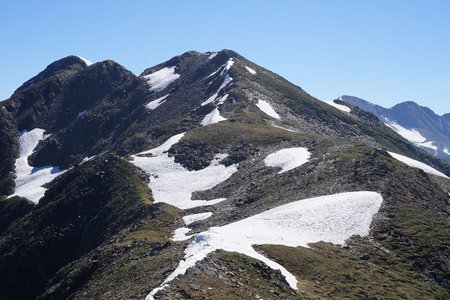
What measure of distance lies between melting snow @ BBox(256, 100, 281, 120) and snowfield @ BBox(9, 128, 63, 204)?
2222 inches

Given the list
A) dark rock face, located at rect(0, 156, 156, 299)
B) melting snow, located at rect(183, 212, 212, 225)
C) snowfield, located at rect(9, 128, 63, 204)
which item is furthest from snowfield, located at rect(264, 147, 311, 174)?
snowfield, located at rect(9, 128, 63, 204)

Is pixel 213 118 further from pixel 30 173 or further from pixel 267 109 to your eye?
pixel 30 173

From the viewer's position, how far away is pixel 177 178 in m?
89.8

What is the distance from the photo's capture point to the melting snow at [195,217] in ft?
219

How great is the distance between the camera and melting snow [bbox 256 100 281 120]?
130 metres

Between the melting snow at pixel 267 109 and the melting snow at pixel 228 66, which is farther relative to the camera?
the melting snow at pixel 228 66

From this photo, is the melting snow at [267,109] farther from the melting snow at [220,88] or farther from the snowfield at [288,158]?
the snowfield at [288,158]

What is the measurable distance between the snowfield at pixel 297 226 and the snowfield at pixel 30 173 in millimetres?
72036

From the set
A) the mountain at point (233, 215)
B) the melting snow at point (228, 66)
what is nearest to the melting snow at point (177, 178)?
the mountain at point (233, 215)

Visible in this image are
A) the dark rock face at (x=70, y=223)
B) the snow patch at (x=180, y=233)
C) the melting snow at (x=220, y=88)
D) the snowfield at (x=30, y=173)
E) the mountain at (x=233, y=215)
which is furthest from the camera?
the melting snow at (x=220, y=88)

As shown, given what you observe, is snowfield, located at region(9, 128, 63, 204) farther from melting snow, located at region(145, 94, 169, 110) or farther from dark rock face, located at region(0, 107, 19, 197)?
melting snow, located at region(145, 94, 169, 110)

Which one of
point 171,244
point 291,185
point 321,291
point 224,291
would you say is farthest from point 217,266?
point 291,185

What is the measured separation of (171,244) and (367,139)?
4394 inches

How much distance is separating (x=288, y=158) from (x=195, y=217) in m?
23.2
